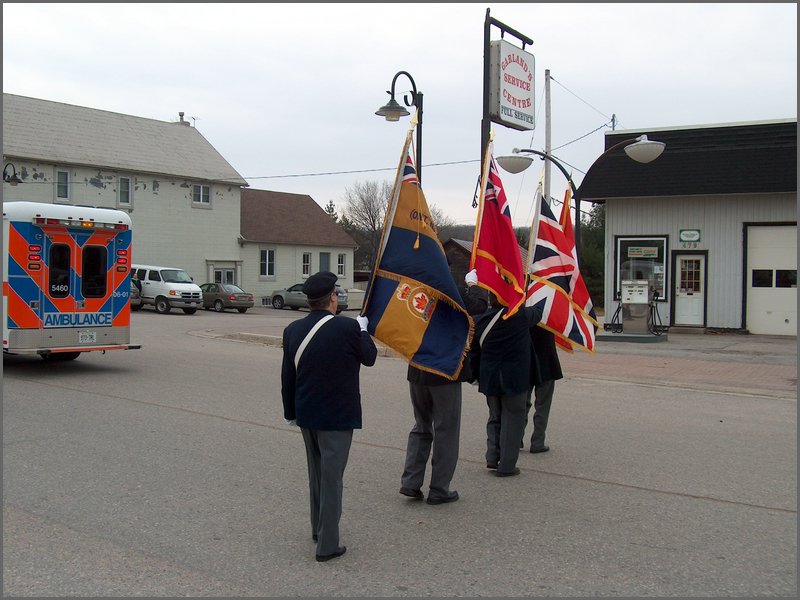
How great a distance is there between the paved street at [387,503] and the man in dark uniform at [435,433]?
0.19 m

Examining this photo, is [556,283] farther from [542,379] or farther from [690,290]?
[690,290]

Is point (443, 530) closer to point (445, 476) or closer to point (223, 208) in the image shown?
point (445, 476)

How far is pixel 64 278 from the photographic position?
12836mm

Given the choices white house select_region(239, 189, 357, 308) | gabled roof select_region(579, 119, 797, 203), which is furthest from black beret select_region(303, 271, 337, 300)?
white house select_region(239, 189, 357, 308)

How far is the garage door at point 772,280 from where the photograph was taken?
20984mm

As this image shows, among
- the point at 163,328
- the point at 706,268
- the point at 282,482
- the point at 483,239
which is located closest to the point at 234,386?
the point at 282,482

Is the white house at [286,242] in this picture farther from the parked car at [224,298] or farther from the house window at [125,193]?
the house window at [125,193]

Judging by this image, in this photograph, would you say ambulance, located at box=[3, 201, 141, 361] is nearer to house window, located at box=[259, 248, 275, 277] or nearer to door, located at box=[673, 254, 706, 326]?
door, located at box=[673, 254, 706, 326]

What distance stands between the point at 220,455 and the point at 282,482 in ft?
3.85

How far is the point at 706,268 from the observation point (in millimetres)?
21891

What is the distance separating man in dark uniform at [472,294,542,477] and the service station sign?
10.6 meters

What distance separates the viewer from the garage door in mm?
20984

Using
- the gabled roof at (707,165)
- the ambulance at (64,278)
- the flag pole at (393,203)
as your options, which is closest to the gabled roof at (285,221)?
the gabled roof at (707,165)

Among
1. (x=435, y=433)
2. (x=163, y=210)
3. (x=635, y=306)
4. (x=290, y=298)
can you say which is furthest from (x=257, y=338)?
(x=163, y=210)
